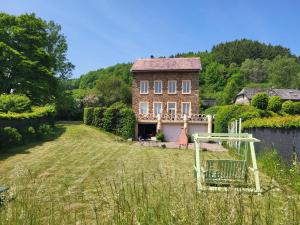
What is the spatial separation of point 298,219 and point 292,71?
9332 centimetres

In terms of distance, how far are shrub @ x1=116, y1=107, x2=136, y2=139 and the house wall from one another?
16.6 feet

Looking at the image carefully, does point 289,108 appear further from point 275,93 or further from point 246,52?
point 246,52

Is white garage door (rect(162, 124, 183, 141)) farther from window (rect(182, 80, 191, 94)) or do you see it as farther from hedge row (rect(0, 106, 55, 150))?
hedge row (rect(0, 106, 55, 150))

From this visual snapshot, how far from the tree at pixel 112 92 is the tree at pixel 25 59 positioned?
19251 millimetres

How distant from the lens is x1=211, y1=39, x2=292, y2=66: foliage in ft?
362

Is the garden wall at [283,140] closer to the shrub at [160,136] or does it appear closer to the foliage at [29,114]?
the foliage at [29,114]

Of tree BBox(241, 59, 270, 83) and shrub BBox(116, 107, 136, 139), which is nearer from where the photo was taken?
shrub BBox(116, 107, 136, 139)

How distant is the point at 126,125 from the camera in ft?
116

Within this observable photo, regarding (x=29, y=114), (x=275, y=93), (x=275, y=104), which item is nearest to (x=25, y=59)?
(x=29, y=114)

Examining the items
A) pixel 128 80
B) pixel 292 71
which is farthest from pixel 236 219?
pixel 292 71

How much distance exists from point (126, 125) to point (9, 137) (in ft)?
58.1

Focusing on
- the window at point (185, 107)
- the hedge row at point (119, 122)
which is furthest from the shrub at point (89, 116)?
the window at point (185, 107)

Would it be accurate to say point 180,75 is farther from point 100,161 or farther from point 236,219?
point 236,219

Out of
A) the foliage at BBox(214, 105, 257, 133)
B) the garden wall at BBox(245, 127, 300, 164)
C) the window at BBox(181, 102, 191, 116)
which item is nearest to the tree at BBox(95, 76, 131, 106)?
the window at BBox(181, 102, 191, 116)
